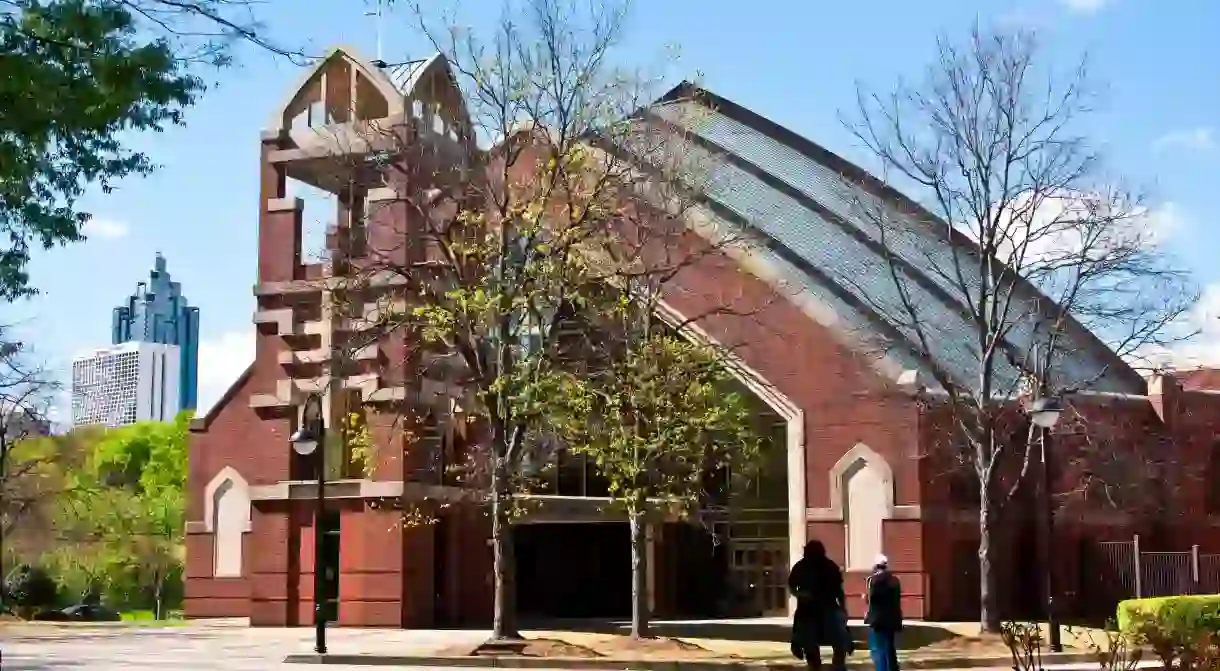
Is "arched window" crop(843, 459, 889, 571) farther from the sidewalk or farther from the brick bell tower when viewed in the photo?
the brick bell tower

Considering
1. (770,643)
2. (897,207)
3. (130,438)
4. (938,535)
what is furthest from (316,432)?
(130,438)

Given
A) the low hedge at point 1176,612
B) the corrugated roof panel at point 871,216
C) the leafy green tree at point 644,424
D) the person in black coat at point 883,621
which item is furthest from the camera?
the corrugated roof panel at point 871,216

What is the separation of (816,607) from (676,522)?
A: 2466 cm

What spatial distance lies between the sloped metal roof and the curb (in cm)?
779

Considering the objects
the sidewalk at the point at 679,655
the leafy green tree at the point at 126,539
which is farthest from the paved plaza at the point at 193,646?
the leafy green tree at the point at 126,539

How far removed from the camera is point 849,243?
47.6 metres

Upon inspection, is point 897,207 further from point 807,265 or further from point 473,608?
point 473,608

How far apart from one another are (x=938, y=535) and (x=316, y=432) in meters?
17.0

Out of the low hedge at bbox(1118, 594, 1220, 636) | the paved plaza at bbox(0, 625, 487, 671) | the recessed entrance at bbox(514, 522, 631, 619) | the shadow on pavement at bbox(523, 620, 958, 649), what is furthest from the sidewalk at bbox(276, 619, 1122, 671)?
the recessed entrance at bbox(514, 522, 631, 619)

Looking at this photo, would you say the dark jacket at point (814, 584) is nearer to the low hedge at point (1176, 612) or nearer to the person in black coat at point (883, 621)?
the person in black coat at point (883, 621)

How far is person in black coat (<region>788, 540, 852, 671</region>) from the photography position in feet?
58.5

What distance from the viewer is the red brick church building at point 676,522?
3631cm

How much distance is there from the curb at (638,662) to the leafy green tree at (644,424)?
3122mm

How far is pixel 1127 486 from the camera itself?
125ft
